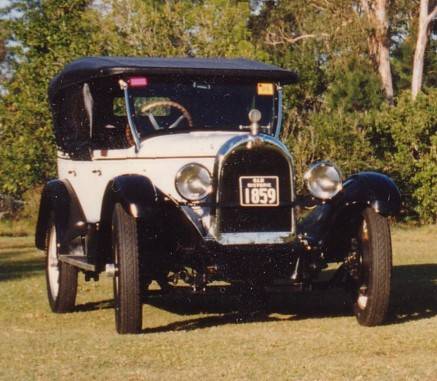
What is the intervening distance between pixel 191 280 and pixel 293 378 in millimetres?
2490

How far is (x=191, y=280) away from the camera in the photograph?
946 cm

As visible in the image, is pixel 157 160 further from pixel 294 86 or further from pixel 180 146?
pixel 294 86

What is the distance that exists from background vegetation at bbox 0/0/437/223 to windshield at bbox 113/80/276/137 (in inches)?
553

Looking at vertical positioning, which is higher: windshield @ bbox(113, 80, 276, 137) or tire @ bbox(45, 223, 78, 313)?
windshield @ bbox(113, 80, 276, 137)

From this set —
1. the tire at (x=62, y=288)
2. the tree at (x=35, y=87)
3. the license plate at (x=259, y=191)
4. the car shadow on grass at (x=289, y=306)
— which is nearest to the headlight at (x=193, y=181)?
the license plate at (x=259, y=191)

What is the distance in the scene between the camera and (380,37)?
35.2 meters

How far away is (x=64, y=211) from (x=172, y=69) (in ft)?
5.78

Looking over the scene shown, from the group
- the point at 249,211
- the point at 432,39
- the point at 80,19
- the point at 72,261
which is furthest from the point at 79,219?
the point at 432,39

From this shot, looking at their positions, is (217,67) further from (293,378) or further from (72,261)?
(293,378)

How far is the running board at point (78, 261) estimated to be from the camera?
1005 cm

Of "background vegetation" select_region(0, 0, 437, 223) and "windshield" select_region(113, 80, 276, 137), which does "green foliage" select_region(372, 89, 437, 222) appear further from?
"windshield" select_region(113, 80, 276, 137)

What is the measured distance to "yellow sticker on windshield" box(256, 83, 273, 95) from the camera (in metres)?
10.9

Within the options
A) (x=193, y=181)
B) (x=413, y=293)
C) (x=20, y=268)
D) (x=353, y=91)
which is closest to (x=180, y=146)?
(x=193, y=181)

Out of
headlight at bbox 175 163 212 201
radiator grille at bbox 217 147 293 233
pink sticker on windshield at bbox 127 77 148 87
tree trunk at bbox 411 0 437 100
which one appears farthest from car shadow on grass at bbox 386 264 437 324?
tree trunk at bbox 411 0 437 100
